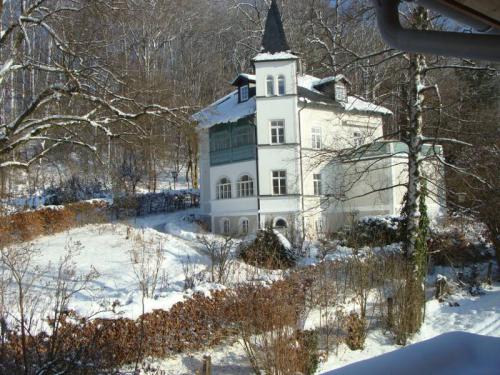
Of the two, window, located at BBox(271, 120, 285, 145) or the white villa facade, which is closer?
the white villa facade

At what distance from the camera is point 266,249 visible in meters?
14.2

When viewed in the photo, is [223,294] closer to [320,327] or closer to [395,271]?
[320,327]

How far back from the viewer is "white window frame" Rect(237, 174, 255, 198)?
2459 cm

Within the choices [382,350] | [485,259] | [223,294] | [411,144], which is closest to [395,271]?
[382,350]

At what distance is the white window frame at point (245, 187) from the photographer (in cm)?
2459

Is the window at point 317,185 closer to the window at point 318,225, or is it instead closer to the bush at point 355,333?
the window at point 318,225

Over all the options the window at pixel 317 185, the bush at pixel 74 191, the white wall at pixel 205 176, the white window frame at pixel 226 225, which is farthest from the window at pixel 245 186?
the bush at pixel 74 191

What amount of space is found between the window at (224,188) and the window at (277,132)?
3764 millimetres

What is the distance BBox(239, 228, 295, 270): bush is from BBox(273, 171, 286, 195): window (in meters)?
7.70

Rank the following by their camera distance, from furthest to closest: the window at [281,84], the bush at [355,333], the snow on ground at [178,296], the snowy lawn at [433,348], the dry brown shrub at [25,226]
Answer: the window at [281,84] → the dry brown shrub at [25,226] → the bush at [355,333] → the snow on ground at [178,296] → the snowy lawn at [433,348]

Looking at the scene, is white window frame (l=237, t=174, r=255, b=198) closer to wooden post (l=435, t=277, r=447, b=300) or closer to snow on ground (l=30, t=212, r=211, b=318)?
snow on ground (l=30, t=212, r=211, b=318)

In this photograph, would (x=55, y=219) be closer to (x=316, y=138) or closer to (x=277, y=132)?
(x=277, y=132)

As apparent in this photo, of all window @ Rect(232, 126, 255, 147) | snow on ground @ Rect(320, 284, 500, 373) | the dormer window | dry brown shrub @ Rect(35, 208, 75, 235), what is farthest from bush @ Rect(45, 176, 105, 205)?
snow on ground @ Rect(320, 284, 500, 373)

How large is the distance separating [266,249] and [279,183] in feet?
32.6
